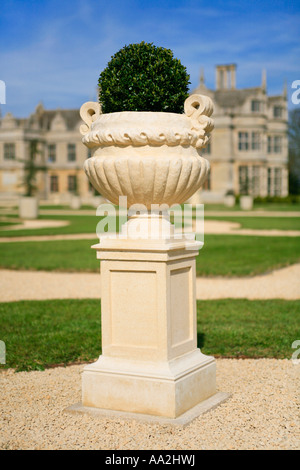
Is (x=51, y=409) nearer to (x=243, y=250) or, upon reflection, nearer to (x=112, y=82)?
(x=112, y=82)

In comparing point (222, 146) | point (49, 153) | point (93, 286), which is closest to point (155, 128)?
point (93, 286)

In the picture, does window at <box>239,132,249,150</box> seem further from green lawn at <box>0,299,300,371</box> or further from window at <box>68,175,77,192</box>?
green lawn at <box>0,299,300,371</box>

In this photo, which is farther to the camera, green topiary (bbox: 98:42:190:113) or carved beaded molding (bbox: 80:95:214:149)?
green topiary (bbox: 98:42:190:113)

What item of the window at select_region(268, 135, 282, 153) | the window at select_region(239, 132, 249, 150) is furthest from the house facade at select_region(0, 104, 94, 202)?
the window at select_region(268, 135, 282, 153)

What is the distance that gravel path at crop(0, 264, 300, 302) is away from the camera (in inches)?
317

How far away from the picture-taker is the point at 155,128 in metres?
3.52

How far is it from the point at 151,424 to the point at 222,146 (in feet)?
141

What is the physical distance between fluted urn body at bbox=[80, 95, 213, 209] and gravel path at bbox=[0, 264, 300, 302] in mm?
4378

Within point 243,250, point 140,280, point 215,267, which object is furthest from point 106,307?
point 243,250

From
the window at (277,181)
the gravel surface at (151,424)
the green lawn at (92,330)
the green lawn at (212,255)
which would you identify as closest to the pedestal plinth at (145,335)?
the gravel surface at (151,424)

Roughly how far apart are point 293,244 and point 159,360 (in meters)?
10.3

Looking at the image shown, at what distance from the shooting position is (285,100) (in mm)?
48281

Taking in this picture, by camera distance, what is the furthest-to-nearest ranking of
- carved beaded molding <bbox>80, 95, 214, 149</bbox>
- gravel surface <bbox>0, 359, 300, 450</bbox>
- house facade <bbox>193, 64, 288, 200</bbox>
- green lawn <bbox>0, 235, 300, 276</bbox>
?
house facade <bbox>193, 64, 288, 200</bbox> < green lawn <bbox>0, 235, 300, 276</bbox> < carved beaded molding <bbox>80, 95, 214, 149</bbox> < gravel surface <bbox>0, 359, 300, 450</bbox>

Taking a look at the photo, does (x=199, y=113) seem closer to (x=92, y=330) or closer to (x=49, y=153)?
(x=92, y=330)
